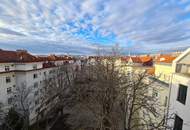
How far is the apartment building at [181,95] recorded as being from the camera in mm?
10892

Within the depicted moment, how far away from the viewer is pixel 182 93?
38.7ft

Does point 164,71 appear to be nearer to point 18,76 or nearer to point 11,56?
point 18,76

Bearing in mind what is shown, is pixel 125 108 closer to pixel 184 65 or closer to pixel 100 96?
pixel 100 96

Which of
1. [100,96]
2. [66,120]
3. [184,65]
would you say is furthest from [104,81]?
[66,120]

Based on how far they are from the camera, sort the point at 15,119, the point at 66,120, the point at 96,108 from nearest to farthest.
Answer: the point at 96,108, the point at 15,119, the point at 66,120

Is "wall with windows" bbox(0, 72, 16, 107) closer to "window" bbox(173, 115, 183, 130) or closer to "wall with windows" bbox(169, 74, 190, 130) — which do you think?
"wall with windows" bbox(169, 74, 190, 130)

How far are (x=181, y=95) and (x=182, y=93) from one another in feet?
0.72

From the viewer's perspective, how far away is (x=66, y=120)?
90.0ft

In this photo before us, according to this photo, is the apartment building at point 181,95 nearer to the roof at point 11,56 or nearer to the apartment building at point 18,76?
the apartment building at point 18,76

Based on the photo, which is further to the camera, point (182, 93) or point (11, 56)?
point (11, 56)

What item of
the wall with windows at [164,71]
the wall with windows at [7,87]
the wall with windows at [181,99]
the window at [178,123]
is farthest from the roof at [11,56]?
the window at [178,123]

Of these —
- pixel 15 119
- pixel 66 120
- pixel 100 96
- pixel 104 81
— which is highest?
pixel 104 81

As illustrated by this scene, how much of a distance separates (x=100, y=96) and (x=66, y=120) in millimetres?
13312

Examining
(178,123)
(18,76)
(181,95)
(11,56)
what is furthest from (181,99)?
(11,56)
